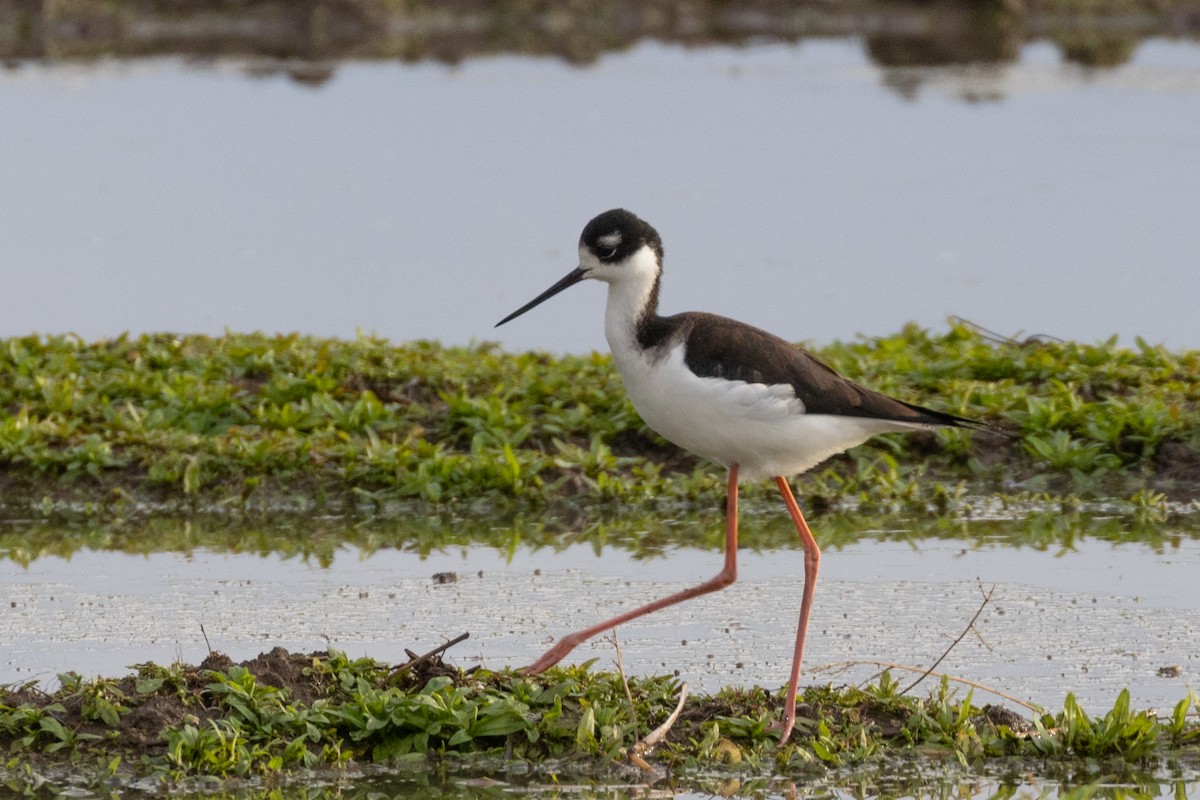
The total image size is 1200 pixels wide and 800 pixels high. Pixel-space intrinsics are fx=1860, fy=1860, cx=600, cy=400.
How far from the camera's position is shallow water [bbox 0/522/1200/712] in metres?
6.09

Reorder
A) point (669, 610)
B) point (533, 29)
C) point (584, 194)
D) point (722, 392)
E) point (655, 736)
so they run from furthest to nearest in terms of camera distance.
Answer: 1. point (533, 29)
2. point (584, 194)
3. point (669, 610)
4. point (722, 392)
5. point (655, 736)

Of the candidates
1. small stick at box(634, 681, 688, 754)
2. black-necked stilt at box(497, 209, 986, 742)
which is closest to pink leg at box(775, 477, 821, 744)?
black-necked stilt at box(497, 209, 986, 742)

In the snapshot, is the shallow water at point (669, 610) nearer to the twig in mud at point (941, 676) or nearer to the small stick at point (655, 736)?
the twig in mud at point (941, 676)

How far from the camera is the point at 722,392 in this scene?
563 cm

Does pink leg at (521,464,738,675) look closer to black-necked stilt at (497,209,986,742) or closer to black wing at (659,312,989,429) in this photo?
black-necked stilt at (497,209,986,742)

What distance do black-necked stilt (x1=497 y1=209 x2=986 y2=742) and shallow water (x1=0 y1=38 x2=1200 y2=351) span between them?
554 centimetres

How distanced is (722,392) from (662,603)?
0.72m

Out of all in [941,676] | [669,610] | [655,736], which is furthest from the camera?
[669,610]

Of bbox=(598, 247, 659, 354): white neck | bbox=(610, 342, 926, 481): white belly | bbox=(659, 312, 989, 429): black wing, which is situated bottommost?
bbox=(610, 342, 926, 481): white belly

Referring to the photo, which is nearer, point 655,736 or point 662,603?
point 655,736

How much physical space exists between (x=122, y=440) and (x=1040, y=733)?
15.4ft

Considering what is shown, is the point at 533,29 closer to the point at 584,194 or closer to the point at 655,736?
the point at 584,194

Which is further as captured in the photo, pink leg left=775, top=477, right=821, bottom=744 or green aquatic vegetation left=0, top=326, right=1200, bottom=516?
green aquatic vegetation left=0, top=326, right=1200, bottom=516

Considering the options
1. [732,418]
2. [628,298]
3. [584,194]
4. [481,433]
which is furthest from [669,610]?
[584,194]
